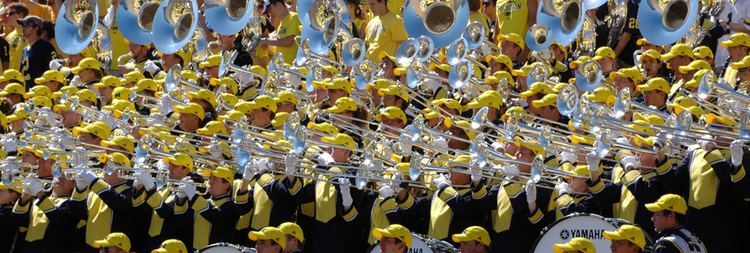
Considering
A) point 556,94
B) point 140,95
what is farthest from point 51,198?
point 556,94

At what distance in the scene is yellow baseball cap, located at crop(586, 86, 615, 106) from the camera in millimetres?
12883

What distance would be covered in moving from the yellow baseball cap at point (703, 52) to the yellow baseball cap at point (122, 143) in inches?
159

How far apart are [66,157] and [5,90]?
2.50 metres

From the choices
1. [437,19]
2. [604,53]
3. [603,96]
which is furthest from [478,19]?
[603,96]

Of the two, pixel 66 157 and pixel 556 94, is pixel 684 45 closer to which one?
pixel 556 94

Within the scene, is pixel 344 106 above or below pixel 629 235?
above

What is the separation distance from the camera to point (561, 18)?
14.4 meters

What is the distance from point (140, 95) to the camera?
15.8 m

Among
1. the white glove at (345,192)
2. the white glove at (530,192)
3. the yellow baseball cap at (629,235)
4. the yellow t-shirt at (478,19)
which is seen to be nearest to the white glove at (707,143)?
the yellow baseball cap at (629,235)

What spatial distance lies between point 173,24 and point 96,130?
191 cm

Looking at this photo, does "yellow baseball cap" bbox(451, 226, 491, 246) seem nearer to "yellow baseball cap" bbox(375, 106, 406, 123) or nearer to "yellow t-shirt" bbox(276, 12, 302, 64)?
"yellow baseball cap" bbox(375, 106, 406, 123)

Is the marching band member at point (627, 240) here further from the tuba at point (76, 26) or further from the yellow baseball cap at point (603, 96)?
the tuba at point (76, 26)

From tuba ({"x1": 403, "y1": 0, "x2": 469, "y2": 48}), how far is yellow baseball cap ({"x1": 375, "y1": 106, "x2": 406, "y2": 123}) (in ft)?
4.37

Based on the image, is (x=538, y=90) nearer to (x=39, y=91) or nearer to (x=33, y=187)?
(x=33, y=187)
